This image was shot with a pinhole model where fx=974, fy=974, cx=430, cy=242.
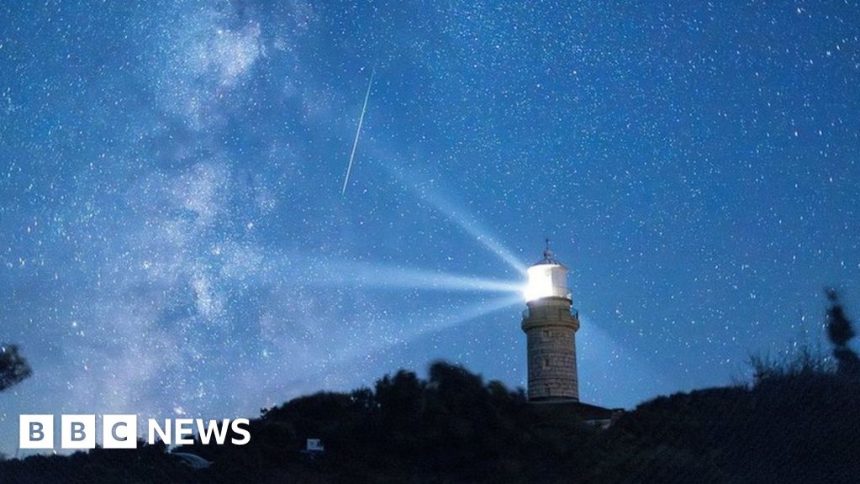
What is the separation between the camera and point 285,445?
68.6 ft

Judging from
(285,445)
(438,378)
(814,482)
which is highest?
(438,378)

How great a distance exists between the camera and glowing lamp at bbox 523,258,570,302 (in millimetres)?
36156

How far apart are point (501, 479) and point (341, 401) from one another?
23.5ft

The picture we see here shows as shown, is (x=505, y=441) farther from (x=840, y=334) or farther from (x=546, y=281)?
(x=546, y=281)

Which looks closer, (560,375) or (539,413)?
(539,413)

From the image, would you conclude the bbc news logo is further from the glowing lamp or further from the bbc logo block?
the glowing lamp

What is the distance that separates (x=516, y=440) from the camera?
64.9 feet

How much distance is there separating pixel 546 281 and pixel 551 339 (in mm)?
2268

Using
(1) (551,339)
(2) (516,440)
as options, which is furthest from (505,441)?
(1) (551,339)

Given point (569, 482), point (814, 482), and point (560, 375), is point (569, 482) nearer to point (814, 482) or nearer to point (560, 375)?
point (814, 482)

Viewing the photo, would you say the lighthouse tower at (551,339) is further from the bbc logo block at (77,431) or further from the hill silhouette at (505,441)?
Result: the bbc logo block at (77,431)

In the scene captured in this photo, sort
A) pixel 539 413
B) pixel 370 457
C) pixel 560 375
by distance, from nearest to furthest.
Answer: pixel 370 457, pixel 539 413, pixel 560 375

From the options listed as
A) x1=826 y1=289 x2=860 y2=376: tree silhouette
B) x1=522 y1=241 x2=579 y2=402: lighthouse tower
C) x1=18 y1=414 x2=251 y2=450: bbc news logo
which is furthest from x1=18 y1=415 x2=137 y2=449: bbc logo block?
x1=522 y1=241 x2=579 y2=402: lighthouse tower

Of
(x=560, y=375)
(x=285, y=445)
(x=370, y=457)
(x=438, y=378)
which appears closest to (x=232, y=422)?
(x=285, y=445)
